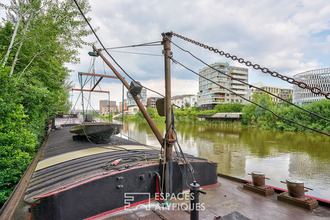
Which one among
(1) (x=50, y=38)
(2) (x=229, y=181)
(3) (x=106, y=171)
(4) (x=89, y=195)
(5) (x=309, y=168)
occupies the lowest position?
(5) (x=309, y=168)

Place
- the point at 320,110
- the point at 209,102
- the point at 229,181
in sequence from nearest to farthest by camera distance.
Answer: the point at 229,181 < the point at 320,110 < the point at 209,102

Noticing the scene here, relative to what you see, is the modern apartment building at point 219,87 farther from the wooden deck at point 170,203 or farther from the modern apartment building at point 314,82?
the wooden deck at point 170,203

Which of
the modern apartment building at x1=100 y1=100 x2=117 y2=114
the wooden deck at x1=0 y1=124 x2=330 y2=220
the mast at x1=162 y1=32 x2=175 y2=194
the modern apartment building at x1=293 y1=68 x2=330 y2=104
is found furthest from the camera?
the modern apartment building at x1=293 y1=68 x2=330 y2=104

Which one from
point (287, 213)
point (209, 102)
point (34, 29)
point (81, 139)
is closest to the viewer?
point (287, 213)

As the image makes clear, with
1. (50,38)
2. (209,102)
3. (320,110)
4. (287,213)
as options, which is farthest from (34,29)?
(209,102)

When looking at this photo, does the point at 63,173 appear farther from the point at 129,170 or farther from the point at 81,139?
the point at 81,139

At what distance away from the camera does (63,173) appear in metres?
4.41

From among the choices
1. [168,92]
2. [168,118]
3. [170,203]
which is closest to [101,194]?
[170,203]

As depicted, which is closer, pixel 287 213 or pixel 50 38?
pixel 287 213

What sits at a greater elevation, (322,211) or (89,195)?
(89,195)

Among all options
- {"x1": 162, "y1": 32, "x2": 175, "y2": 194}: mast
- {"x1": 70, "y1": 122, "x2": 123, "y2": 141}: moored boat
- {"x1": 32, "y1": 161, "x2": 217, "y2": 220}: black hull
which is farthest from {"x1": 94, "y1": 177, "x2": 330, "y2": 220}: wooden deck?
{"x1": 70, "y1": 122, "x2": 123, "y2": 141}: moored boat

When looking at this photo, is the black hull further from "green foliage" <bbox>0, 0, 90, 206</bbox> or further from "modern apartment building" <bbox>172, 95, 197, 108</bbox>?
"modern apartment building" <bbox>172, 95, 197, 108</bbox>

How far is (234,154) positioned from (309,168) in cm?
581

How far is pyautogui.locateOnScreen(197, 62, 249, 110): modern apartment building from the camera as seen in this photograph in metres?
67.1
